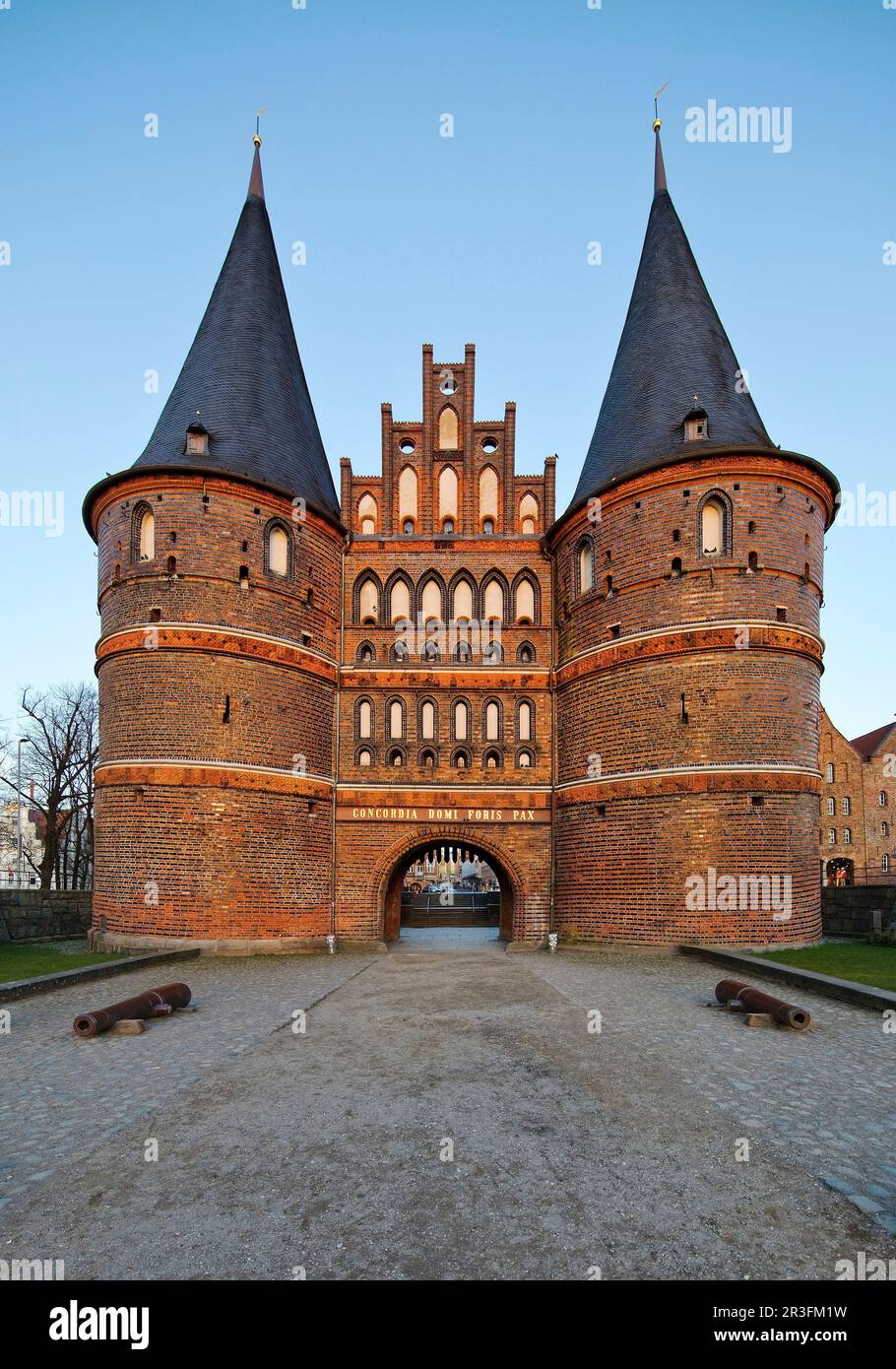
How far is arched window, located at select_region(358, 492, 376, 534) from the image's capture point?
19.5 meters

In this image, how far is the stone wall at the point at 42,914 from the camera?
1727 cm

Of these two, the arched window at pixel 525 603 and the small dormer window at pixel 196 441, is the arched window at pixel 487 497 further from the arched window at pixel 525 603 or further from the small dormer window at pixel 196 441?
the small dormer window at pixel 196 441

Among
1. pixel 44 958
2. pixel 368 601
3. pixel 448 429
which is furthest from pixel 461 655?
pixel 44 958

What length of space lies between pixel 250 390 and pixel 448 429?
5145mm

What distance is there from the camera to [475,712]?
1859 cm

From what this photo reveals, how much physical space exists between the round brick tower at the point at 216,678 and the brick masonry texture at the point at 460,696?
65 millimetres

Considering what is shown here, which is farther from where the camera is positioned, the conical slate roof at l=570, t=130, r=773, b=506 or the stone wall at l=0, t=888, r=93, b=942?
the stone wall at l=0, t=888, r=93, b=942

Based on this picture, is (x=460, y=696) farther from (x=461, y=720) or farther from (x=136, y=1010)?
(x=136, y=1010)

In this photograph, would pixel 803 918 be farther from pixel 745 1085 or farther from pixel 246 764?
pixel 246 764

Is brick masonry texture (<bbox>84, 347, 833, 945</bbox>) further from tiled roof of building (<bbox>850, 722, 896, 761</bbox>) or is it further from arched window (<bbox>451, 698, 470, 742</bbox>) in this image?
tiled roof of building (<bbox>850, 722, 896, 761</bbox>)

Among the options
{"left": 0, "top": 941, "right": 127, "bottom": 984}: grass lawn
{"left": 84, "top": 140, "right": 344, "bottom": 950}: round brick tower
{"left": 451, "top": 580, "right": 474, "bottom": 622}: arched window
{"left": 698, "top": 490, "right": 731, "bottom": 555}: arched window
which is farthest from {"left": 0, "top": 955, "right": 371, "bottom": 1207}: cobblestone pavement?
{"left": 698, "top": 490, "right": 731, "bottom": 555}: arched window

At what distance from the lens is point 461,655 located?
18.9 m

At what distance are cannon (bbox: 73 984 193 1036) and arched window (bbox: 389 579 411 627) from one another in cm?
1103

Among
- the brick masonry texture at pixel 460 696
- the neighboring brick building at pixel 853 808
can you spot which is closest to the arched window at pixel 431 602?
the brick masonry texture at pixel 460 696
